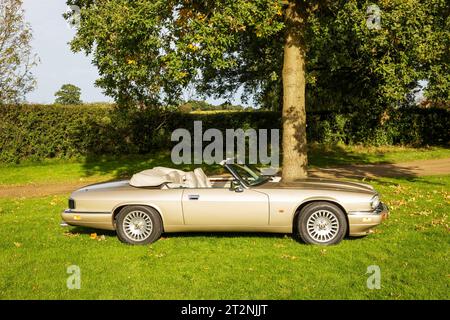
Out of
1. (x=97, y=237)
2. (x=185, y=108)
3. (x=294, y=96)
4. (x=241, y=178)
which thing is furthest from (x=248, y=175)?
(x=185, y=108)

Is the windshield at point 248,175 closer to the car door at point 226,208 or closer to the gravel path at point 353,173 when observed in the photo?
the car door at point 226,208

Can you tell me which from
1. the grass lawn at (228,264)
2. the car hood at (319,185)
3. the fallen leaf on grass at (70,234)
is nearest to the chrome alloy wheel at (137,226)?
the grass lawn at (228,264)

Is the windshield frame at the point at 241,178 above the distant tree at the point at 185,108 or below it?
below

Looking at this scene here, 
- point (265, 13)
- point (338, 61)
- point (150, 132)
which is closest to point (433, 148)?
point (338, 61)

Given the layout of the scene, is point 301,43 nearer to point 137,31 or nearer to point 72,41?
point 137,31

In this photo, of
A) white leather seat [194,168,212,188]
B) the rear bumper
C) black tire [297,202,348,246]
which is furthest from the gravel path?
black tire [297,202,348,246]

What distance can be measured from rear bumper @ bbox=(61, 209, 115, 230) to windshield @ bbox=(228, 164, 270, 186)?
7.25 ft

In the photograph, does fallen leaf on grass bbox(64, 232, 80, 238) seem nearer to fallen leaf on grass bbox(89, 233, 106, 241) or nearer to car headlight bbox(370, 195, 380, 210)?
fallen leaf on grass bbox(89, 233, 106, 241)

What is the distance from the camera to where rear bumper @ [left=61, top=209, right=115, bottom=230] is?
7.84 metres

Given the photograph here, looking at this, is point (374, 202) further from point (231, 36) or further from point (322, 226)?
point (231, 36)

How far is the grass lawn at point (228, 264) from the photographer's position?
18.4 feet

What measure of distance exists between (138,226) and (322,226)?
9.71 feet

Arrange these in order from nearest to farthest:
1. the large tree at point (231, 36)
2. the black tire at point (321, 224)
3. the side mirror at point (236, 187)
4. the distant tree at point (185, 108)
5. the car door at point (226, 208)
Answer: the black tire at point (321, 224) < the car door at point (226, 208) < the side mirror at point (236, 187) < the large tree at point (231, 36) < the distant tree at point (185, 108)

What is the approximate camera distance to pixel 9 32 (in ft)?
64.9
